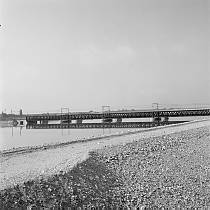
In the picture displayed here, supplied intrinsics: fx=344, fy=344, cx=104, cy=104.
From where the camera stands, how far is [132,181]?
37.2ft

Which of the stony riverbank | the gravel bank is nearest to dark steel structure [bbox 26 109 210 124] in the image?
the stony riverbank

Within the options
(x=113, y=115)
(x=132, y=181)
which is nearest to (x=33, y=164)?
(x=132, y=181)

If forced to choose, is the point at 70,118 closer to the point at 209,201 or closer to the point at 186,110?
the point at 186,110

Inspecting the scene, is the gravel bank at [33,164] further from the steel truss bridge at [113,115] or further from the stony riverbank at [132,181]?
the steel truss bridge at [113,115]

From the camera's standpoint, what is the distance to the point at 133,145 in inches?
579

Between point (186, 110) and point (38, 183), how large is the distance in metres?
53.1

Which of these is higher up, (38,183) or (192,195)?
(38,183)

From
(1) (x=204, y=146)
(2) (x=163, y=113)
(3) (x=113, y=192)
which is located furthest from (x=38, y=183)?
(2) (x=163, y=113)

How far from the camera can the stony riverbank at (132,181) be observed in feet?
28.3

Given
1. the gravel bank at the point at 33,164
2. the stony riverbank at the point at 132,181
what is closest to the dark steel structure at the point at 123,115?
the stony riverbank at the point at 132,181

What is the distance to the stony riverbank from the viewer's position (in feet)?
28.3

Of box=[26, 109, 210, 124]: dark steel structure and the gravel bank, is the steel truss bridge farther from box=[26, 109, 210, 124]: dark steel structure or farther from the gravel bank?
the gravel bank

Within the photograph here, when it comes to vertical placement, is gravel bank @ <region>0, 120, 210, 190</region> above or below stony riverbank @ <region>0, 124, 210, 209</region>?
above

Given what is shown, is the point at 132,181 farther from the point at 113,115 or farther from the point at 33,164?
the point at 113,115
